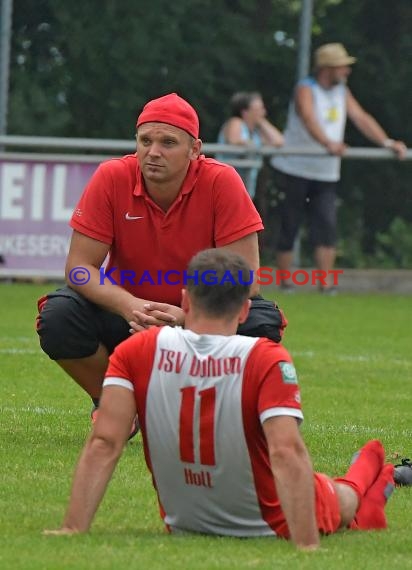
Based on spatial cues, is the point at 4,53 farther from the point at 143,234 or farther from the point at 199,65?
the point at 143,234

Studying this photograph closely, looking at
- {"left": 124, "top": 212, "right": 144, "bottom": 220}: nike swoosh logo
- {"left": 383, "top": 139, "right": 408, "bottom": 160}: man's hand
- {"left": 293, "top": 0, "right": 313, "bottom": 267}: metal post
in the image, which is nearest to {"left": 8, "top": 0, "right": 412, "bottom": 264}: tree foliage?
{"left": 383, "top": 139, "right": 408, "bottom": 160}: man's hand

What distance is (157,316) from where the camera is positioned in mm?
6965

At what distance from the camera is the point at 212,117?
19188mm

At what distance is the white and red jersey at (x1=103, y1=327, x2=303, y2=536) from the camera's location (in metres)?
5.36

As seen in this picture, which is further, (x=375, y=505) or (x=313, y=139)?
(x=313, y=139)

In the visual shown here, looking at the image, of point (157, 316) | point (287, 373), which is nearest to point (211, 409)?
point (287, 373)

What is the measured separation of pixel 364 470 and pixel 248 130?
36.4 feet

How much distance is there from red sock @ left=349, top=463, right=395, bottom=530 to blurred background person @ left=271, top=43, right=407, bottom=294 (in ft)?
33.5

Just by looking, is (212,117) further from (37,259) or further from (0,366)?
(0,366)

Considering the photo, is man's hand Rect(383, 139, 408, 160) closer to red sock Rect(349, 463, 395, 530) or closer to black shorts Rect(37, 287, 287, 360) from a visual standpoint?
black shorts Rect(37, 287, 287, 360)

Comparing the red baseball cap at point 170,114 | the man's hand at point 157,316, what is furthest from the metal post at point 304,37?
the man's hand at point 157,316

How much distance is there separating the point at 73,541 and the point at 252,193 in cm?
1160

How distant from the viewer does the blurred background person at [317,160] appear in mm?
16359

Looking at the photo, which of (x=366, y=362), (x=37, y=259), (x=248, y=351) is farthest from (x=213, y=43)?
(x=248, y=351)
